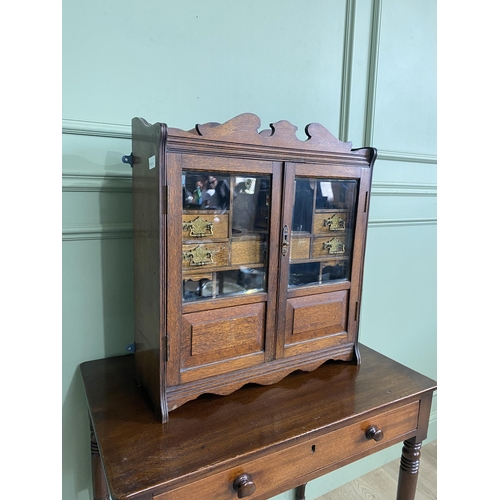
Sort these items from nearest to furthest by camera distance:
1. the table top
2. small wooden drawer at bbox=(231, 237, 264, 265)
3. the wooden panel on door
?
the table top → small wooden drawer at bbox=(231, 237, 264, 265) → the wooden panel on door

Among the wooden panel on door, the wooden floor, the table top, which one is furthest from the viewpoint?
the wooden floor

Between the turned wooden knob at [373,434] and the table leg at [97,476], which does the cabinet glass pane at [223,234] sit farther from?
the table leg at [97,476]

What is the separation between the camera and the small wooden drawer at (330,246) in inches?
42.8

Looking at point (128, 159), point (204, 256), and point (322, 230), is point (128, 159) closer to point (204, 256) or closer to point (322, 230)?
point (204, 256)

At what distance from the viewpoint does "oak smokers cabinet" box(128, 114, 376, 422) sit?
854 mm

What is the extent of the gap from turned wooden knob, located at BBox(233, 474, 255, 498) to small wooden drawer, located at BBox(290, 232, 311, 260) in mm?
538

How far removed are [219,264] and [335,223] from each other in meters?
0.38

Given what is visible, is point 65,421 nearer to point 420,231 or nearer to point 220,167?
point 220,167

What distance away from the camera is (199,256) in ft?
2.98

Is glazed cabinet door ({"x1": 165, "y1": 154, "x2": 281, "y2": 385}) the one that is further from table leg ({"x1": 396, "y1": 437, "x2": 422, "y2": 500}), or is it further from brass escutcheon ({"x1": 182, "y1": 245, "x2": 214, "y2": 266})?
table leg ({"x1": 396, "y1": 437, "x2": 422, "y2": 500})

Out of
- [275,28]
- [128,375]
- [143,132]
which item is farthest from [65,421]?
[275,28]

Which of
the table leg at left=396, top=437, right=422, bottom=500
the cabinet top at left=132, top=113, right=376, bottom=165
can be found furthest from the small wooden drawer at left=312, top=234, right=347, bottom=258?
the table leg at left=396, top=437, right=422, bottom=500

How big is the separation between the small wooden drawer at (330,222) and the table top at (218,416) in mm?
420

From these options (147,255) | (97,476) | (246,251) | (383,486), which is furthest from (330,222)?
(383,486)
